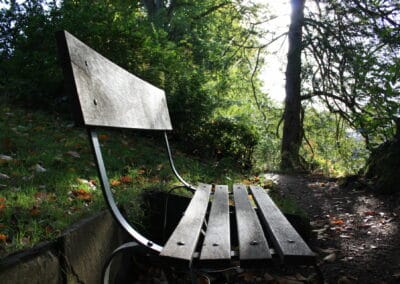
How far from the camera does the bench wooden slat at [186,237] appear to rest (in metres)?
1.10

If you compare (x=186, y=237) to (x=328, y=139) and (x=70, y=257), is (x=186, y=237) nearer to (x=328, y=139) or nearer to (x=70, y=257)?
(x=70, y=257)

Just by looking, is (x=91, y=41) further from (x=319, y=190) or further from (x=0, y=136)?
(x=319, y=190)

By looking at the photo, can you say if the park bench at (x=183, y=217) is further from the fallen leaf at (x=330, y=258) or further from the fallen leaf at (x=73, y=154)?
the fallen leaf at (x=73, y=154)

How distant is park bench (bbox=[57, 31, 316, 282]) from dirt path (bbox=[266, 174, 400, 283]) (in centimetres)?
68

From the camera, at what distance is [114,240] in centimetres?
202

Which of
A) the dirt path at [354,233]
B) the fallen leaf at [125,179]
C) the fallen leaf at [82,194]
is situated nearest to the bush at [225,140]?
the dirt path at [354,233]

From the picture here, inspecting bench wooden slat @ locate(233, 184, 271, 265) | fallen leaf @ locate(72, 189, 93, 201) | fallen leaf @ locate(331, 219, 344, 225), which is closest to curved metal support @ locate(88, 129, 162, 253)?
bench wooden slat @ locate(233, 184, 271, 265)

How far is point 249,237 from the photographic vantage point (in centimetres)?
132

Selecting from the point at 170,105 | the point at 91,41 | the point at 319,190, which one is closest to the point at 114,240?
the point at 319,190

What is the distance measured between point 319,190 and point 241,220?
344 centimetres

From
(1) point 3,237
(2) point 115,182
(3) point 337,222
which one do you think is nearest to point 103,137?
(2) point 115,182


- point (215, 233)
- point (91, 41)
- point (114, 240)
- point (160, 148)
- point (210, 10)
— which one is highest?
point (210, 10)

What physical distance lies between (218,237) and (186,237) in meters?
0.12

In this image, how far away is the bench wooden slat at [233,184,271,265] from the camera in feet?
3.61
